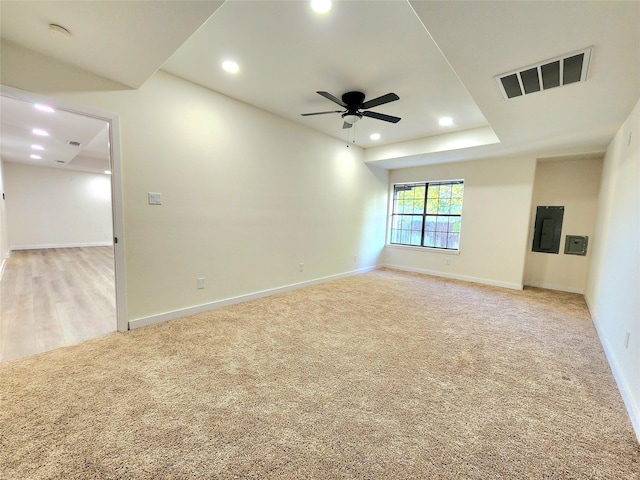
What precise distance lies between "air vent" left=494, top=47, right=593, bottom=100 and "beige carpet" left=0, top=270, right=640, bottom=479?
242 cm

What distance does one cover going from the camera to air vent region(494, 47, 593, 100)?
190cm

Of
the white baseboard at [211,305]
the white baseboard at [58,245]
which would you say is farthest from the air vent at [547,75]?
the white baseboard at [58,245]

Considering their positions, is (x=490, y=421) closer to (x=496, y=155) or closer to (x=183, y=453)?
(x=183, y=453)

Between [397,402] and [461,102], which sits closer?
[397,402]

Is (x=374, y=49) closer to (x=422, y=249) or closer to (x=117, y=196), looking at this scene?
(x=117, y=196)

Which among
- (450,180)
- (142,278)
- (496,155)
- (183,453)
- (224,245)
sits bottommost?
(183,453)

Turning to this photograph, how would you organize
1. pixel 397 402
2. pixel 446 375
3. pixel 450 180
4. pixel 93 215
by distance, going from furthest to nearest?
pixel 93 215 → pixel 450 180 → pixel 446 375 → pixel 397 402

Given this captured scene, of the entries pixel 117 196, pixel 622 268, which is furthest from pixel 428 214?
pixel 117 196

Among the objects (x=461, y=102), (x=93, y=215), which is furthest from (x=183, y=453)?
(x=93, y=215)

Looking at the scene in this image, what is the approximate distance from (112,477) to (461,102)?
4423mm

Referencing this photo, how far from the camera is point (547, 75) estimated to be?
6.93ft

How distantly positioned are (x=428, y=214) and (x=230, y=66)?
4.89 metres

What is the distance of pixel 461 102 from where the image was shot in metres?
3.26

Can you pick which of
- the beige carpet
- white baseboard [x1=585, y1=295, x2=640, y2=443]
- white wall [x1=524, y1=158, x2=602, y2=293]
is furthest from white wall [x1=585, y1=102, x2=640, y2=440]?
white wall [x1=524, y1=158, x2=602, y2=293]
